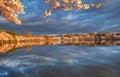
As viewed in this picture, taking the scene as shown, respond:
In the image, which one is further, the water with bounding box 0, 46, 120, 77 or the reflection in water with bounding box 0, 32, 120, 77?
the reflection in water with bounding box 0, 32, 120, 77

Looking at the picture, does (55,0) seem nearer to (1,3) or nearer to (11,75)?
(1,3)

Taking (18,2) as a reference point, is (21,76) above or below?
below

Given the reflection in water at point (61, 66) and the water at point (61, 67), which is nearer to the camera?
the water at point (61, 67)

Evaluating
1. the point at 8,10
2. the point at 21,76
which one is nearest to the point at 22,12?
the point at 8,10

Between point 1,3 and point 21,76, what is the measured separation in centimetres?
705

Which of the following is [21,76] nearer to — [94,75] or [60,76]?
[60,76]

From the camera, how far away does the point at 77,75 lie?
85.1ft

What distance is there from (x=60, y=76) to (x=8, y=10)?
25.2 ft

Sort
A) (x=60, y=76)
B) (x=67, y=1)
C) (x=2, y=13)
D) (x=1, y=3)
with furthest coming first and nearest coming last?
(x=2, y=13) → (x=60, y=76) → (x=1, y=3) → (x=67, y=1)

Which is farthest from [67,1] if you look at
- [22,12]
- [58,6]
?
[22,12]

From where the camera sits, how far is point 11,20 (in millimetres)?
28406

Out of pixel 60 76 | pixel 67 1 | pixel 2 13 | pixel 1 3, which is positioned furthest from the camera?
pixel 2 13

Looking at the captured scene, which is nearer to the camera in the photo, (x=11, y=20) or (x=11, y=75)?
(x=11, y=75)

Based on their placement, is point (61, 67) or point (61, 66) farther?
point (61, 66)
